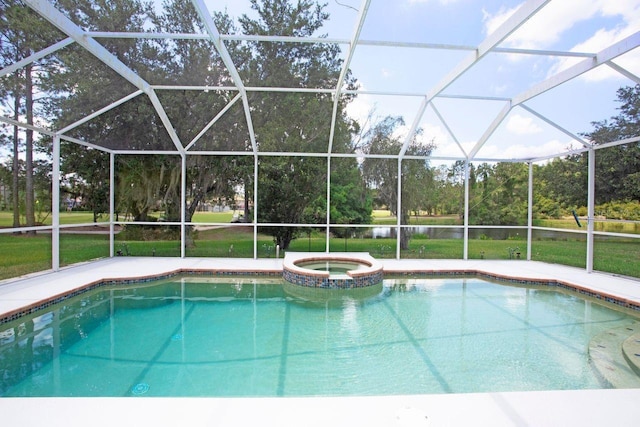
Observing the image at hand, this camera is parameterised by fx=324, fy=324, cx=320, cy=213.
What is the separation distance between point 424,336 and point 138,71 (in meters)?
6.79

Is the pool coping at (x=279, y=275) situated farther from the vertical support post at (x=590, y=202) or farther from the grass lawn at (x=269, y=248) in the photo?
the grass lawn at (x=269, y=248)

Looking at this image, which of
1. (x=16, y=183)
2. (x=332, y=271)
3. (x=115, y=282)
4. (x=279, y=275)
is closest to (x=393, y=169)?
(x=332, y=271)

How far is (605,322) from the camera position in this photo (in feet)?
16.6

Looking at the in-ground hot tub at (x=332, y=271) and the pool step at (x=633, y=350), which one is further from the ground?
the in-ground hot tub at (x=332, y=271)

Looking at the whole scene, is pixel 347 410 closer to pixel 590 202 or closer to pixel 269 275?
pixel 269 275

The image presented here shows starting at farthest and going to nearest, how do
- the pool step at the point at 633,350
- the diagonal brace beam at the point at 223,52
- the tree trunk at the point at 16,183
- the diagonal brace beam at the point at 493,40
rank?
1. the tree trunk at the point at 16,183
2. the diagonal brace beam at the point at 223,52
3. the diagonal brace beam at the point at 493,40
4. the pool step at the point at 633,350

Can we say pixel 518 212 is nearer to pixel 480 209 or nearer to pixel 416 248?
pixel 480 209

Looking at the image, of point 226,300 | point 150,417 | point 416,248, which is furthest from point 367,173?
point 150,417

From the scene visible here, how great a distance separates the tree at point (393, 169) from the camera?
37.9ft

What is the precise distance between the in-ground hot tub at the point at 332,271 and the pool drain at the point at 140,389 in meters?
3.96

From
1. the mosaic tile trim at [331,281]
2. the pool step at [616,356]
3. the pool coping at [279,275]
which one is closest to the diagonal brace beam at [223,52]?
the pool coping at [279,275]

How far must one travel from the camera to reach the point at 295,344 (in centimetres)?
418

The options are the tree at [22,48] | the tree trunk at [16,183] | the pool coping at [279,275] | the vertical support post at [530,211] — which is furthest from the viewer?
the vertical support post at [530,211]

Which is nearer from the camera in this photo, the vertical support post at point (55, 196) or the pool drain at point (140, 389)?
the pool drain at point (140, 389)
